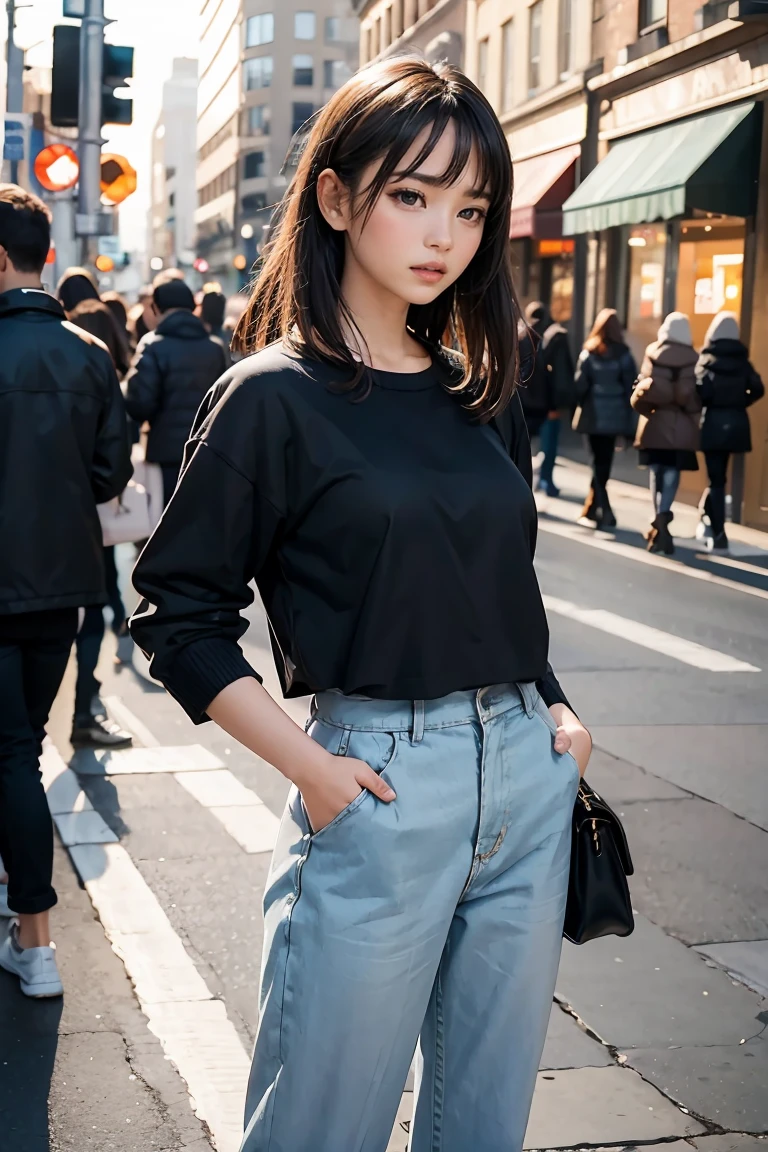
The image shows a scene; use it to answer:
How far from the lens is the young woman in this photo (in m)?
2.08

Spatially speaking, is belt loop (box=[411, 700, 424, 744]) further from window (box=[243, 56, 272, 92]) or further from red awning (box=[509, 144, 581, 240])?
window (box=[243, 56, 272, 92])

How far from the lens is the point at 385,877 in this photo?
2.08 metres

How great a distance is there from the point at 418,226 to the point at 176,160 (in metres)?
170

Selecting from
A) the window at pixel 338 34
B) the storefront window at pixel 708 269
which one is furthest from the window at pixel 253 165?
the storefront window at pixel 708 269

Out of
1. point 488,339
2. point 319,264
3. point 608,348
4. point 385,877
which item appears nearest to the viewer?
point 385,877

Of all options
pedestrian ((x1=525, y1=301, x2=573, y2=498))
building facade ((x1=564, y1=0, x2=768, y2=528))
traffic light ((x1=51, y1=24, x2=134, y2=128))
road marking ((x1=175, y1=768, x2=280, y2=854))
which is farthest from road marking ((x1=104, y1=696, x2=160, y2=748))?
pedestrian ((x1=525, y1=301, x2=573, y2=498))

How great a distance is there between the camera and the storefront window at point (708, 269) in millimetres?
16969

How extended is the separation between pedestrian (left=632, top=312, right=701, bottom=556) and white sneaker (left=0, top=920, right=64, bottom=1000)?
928 cm

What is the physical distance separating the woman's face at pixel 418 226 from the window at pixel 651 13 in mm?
18317

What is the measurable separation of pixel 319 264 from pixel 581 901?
978 millimetres

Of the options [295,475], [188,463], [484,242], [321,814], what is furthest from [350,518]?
[484,242]

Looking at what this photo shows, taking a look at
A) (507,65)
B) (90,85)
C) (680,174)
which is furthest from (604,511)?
(507,65)

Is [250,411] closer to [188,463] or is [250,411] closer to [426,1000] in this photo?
[188,463]

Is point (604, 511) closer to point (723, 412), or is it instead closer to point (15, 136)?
point (723, 412)
